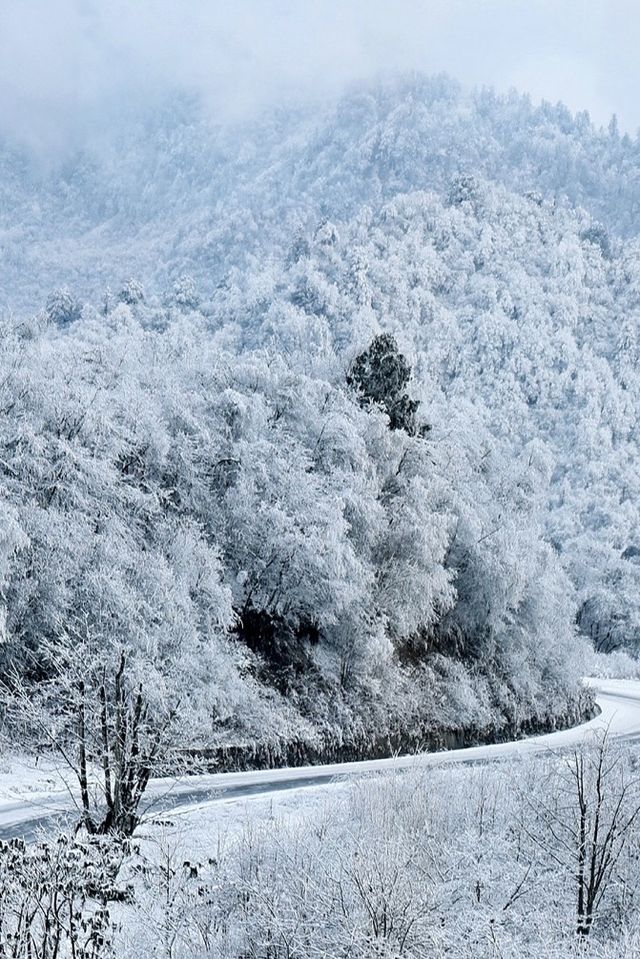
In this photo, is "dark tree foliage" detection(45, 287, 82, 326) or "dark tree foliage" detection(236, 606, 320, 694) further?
"dark tree foliage" detection(45, 287, 82, 326)

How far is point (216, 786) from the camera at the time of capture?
→ 22.0 metres

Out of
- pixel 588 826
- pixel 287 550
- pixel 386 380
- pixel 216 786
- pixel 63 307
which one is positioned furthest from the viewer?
pixel 63 307

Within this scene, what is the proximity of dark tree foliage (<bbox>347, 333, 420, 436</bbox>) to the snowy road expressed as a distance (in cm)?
1596

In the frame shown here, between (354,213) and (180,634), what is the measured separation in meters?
156

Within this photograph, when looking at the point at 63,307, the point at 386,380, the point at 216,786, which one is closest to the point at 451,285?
the point at 63,307

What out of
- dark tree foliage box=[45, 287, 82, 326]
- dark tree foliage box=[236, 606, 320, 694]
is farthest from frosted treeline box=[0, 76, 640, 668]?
dark tree foliage box=[236, 606, 320, 694]

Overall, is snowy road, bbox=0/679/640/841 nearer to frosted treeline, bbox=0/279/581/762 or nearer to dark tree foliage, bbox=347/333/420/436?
frosted treeline, bbox=0/279/581/762

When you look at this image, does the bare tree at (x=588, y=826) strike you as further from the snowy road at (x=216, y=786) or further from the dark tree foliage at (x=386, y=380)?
the dark tree foliage at (x=386, y=380)

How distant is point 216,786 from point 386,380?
80.8 feet

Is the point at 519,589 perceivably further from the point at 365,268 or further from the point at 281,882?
the point at 365,268

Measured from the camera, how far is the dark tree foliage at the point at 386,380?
41.6 metres

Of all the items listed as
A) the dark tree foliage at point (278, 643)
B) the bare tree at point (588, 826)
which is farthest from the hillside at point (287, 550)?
the bare tree at point (588, 826)

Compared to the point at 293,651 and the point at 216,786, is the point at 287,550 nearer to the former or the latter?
the point at 293,651

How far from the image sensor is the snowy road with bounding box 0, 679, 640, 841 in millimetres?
16734
